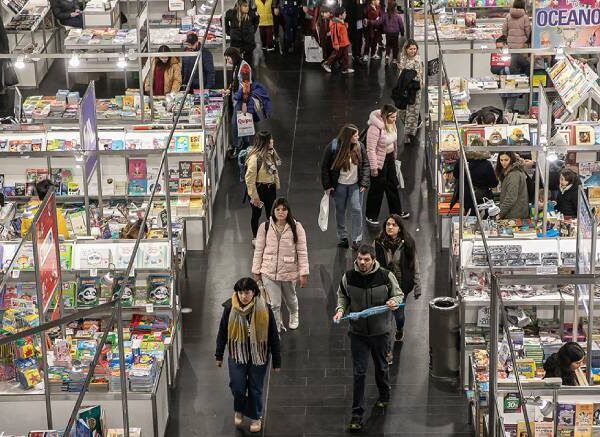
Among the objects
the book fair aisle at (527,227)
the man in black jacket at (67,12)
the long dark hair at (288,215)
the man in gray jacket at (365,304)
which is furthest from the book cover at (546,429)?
the man in black jacket at (67,12)

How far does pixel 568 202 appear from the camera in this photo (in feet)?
51.5

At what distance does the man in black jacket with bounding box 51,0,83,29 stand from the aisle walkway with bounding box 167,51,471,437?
498 cm

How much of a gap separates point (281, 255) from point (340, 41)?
9.97m

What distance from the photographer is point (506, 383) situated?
38.4 ft

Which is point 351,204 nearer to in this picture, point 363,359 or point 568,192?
point 568,192

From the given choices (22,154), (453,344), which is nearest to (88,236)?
(22,154)

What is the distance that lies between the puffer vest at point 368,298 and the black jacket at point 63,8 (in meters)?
12.9

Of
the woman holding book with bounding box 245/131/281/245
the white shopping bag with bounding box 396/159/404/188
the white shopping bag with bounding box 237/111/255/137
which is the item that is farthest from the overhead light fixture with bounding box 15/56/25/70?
the white shopping bag with bounding box 396/159/404/188

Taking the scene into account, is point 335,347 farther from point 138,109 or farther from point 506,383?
point 138,109

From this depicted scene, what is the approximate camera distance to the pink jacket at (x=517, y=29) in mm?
21406

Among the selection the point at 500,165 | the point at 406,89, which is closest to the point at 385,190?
the point at 500,165

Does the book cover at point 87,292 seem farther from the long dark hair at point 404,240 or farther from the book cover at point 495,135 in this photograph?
the book cover at point 495,135

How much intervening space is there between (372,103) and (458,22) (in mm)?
2310

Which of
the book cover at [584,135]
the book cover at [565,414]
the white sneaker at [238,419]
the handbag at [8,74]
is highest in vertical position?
the handbag at [8,74]
